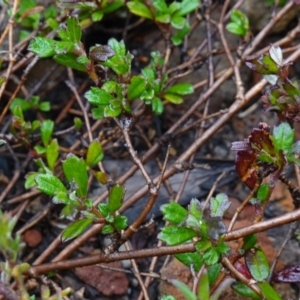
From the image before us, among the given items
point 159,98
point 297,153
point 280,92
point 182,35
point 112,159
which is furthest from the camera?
point 112,159

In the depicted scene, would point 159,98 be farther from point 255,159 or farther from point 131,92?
point 255,159

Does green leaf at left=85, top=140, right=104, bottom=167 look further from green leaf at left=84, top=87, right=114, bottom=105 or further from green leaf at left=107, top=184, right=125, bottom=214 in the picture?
green leaf at left=107, top=184, right=125, bottom=214

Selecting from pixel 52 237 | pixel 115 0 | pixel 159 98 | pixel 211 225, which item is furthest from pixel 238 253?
pixel 115 0

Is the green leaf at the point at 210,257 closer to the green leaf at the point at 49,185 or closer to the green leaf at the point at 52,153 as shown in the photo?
the green leaf at the point at 49,185

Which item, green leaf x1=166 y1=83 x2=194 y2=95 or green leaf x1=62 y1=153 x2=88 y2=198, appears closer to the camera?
green leaf x1=62 y1=153 x2=88 y2=198

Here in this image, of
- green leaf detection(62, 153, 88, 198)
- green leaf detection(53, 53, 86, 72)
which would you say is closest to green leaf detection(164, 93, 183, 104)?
green leaf detection(53, 53, 86, 72)

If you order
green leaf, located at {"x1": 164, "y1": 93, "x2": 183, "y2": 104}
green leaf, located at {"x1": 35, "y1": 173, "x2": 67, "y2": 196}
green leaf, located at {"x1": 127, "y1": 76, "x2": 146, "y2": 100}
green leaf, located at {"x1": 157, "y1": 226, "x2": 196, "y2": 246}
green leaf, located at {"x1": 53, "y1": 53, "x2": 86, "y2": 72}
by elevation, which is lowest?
green leaf, located at {"x1": 157, "y1": 226, "x2": 196, "y2": 246}
